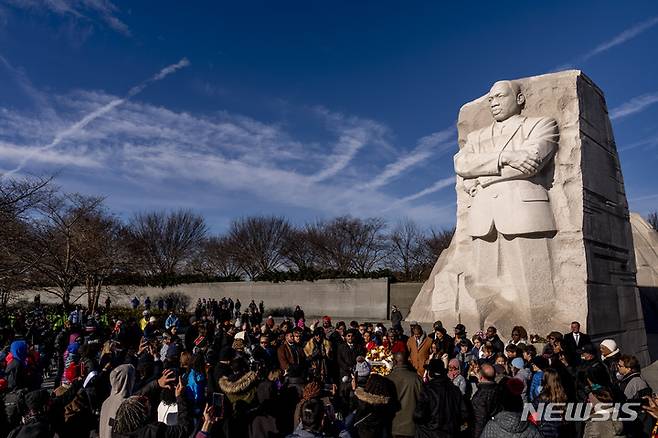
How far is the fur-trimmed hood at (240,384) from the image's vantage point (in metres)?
4.23

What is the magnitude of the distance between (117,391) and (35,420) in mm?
720

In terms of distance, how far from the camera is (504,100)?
33.9 ft

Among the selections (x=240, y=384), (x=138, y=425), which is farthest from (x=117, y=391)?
(x=138, y=425)

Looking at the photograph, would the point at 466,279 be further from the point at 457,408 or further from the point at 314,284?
the point at 314,284

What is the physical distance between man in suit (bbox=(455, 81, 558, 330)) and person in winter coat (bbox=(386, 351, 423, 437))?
230 inches

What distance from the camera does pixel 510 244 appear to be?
33.2ft

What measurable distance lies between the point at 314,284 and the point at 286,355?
20.0m

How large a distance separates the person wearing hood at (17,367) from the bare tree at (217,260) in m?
38.0

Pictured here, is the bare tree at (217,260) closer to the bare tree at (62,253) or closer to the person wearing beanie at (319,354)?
the bare tree at (62,253)

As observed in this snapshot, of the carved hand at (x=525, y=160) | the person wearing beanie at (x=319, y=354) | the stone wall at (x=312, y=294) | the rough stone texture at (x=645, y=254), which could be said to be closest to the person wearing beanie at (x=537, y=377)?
the person wearing beanie at (x=319, y=354)

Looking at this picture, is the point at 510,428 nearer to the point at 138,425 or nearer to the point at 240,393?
the point at 240,393

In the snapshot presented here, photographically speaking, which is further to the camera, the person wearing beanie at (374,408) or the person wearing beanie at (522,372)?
the person wearing beanie at (522,372)

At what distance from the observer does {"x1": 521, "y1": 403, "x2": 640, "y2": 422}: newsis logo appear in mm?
3660

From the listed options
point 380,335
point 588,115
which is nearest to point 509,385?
point 380,335
